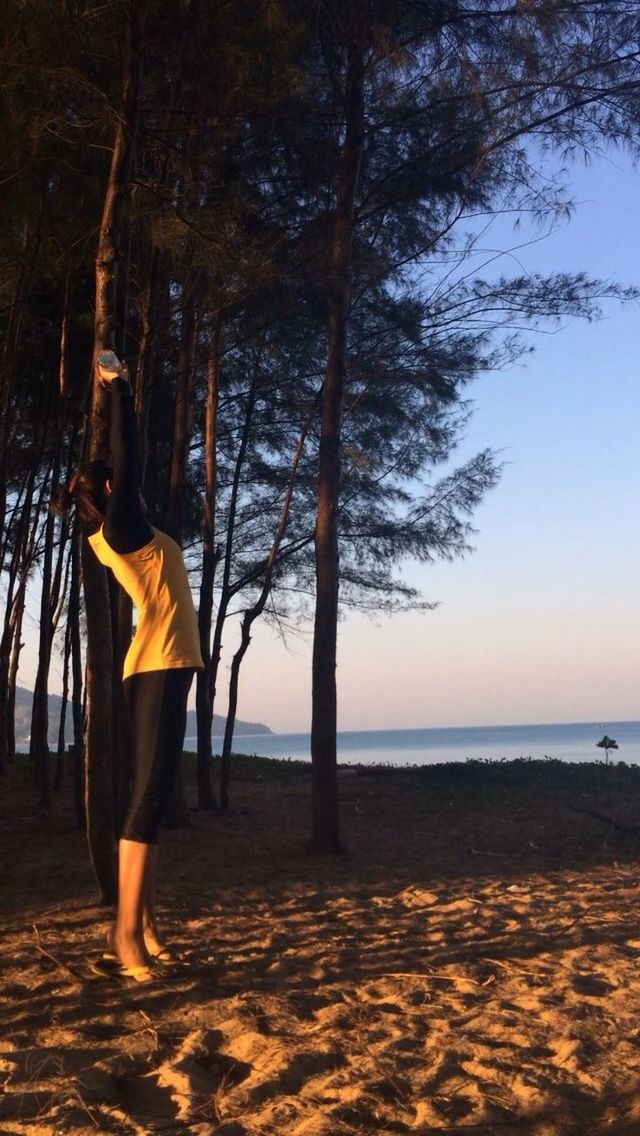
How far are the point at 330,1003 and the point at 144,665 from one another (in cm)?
125

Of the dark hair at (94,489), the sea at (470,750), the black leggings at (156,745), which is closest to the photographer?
the black leggings at (156,745)

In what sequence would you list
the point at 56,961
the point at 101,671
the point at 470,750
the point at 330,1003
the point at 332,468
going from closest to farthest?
the point at 330,1003
the point at 56,961
the point at 101,671
the point at 332,468
the point at 470,750

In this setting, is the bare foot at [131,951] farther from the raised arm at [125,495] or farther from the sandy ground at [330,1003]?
the raised arm at [125,495]

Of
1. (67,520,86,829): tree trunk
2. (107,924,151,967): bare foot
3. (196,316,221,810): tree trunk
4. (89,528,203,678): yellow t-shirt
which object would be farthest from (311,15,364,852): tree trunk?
(89,528,203,678): yellow t-shirt

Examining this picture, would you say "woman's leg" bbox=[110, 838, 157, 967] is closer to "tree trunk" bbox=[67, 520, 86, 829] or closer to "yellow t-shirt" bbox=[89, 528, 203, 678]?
"yellow t-shirt" bbox=[89, 528, 203, 678]

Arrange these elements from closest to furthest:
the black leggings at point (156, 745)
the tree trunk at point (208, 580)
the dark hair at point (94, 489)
→ the black leggings at point (156, 745), the dark hair at point (94, 489), the tree trunk at point (208, 580)

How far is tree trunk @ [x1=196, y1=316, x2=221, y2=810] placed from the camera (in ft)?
32.1

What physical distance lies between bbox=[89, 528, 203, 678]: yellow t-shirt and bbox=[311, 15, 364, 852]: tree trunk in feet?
14.0

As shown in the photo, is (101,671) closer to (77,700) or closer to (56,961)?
(56,961)

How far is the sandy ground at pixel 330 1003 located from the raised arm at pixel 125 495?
1466 millimetres

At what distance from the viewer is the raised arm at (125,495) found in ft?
11.8

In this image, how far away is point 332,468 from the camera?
8109 millimetres

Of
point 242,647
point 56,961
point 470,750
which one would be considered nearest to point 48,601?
point 242,647

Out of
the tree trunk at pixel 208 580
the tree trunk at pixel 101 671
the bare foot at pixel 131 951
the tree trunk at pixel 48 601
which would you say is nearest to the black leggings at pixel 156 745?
the bare foot at pixel 131 951
